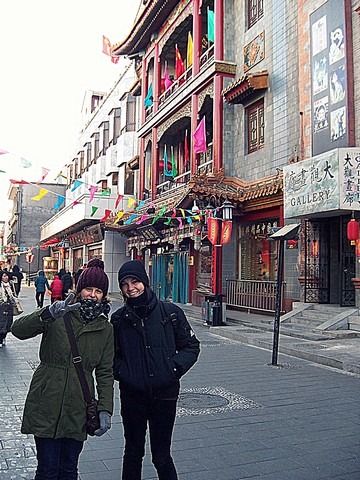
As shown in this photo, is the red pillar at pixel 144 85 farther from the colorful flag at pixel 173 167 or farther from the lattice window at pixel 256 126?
the lattice window at pixel 256 126

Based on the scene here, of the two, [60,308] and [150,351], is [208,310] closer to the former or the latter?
[150,351]

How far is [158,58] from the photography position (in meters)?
25.7

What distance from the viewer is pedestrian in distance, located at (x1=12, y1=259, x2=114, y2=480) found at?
2.90 metres

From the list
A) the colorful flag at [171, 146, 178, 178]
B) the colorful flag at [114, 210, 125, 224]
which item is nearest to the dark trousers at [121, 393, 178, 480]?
the colorful flag at [114, 210, 125, 224]

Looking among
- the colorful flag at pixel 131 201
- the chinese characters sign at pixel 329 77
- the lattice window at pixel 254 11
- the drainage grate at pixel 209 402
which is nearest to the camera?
the drainage grate at pixel 209 402

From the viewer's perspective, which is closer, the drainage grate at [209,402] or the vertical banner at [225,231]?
the drainage grate at [209,402]

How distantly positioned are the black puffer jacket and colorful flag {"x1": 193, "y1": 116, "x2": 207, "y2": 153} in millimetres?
16032

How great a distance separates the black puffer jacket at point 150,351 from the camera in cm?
331

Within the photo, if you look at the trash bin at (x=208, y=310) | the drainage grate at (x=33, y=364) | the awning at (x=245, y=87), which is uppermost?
the awning at (x=245, y=87)

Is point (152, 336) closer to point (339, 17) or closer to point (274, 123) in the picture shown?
point (339, 17)

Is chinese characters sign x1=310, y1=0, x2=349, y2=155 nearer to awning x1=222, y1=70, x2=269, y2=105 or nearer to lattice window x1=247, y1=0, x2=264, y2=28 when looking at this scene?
awning x1=222, y1=70, x2=269, y2=105

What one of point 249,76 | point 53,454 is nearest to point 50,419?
point 53,454

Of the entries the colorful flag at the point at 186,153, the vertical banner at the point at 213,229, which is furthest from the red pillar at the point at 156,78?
the vertical banner at the point at 213,229

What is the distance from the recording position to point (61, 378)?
9.68ft
